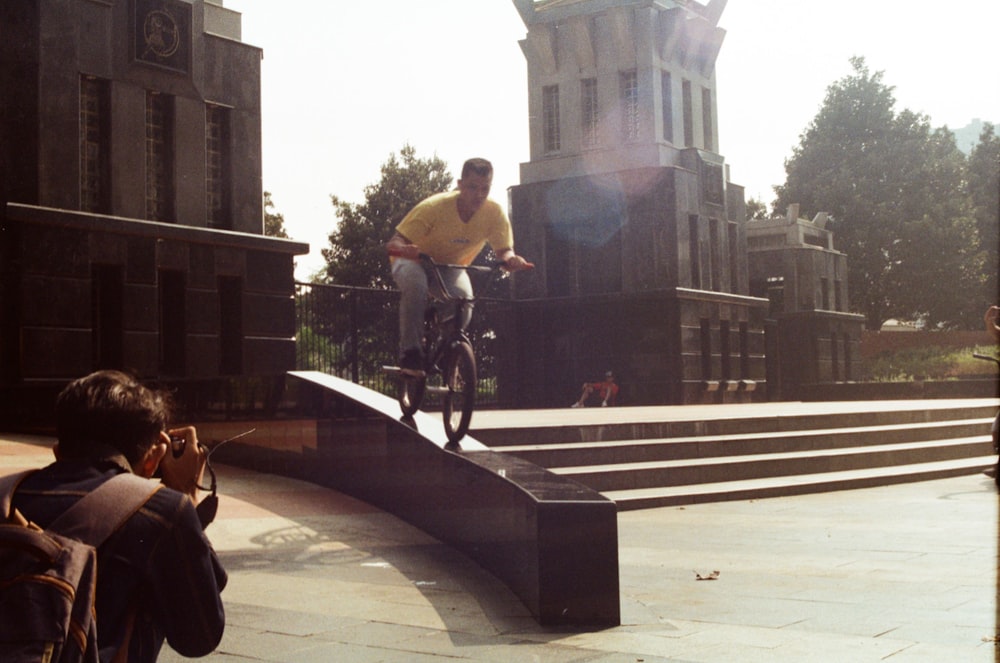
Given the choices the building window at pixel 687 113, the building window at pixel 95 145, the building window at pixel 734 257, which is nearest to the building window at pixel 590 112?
the building window at pixel 687 113

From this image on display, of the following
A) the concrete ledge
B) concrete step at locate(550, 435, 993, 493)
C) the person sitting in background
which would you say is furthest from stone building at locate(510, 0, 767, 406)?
the concrete ledge

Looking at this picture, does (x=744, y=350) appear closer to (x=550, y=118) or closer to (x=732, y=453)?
(x=550, y=118)

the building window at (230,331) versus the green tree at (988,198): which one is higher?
the green tree at (988,198)

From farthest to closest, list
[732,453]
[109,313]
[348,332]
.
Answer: [348,332] < [109,313] < [732,453]

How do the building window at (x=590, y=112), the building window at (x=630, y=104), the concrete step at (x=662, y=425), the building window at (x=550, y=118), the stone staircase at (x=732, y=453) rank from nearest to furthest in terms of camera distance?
the stone staircase at (x=732, y=453)
the concrete step at (x=662, y=425)
the building window at (x=630, y=104)
the building window at (x=590, y=112)
the building window at (x=550, y=118)

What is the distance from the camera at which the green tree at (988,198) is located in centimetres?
5601

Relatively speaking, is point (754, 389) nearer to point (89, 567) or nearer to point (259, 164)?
point (259, 164)

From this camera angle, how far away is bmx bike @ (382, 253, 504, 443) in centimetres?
821

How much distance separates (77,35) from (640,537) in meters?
10.3

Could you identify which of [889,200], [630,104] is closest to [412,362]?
[630,104]

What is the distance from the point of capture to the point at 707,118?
27.7 metres

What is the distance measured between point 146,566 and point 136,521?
0.10m

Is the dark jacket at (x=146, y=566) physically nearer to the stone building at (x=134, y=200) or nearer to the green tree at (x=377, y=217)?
the stone building at (x=134, y=200)

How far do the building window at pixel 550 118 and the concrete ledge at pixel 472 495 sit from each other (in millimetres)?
17660
